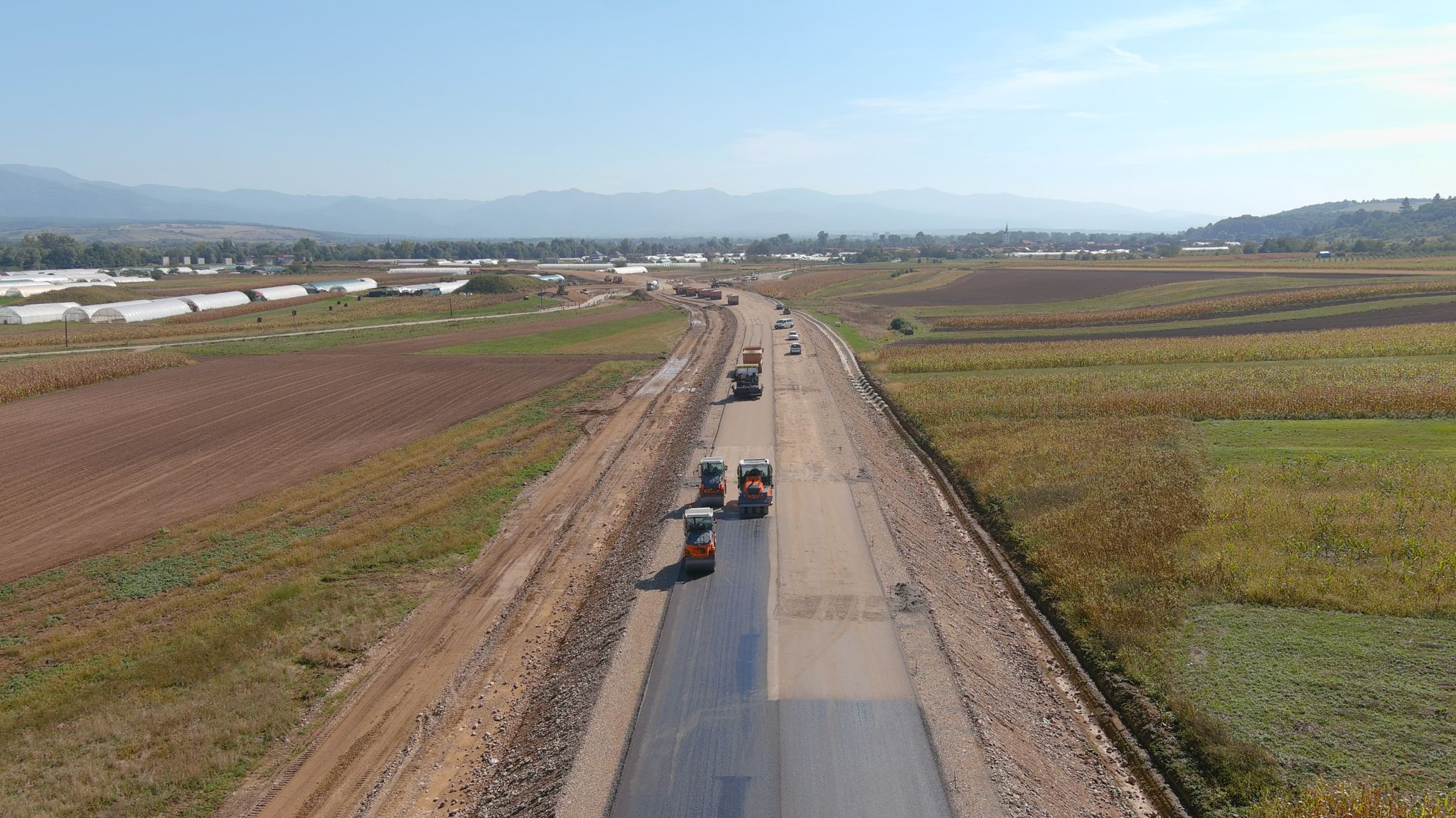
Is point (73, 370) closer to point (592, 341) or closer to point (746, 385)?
point (592, 341)

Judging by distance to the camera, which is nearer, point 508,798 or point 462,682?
point 508,798

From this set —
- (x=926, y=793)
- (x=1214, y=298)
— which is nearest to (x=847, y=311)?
(x=1214, y=298)

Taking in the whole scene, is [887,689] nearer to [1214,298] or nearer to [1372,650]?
[1372,650]

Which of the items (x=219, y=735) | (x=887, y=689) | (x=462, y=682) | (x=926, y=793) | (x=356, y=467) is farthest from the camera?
(x=356, y=467)

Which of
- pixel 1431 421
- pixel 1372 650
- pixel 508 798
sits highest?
pixel 1431 421

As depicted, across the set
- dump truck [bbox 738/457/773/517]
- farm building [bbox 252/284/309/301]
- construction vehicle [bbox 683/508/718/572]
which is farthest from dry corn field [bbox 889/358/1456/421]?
farm building [bbox 252/284/309/301]
